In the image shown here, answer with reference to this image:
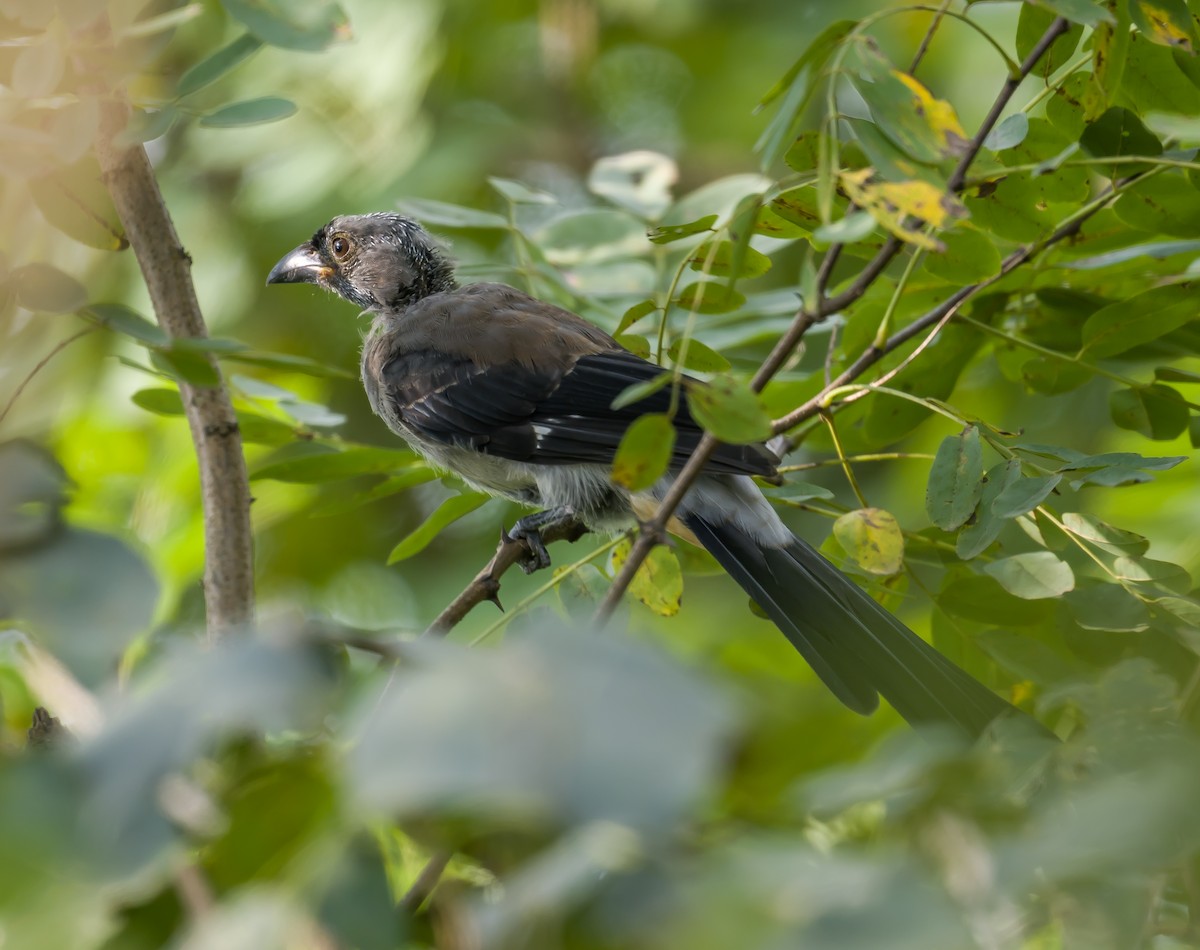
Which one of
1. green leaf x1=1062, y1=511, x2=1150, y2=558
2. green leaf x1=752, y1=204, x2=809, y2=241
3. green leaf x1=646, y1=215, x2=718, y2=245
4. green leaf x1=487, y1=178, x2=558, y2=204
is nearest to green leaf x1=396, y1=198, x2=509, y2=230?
green leaf x1=487, y1=178, x2=558, y2=204

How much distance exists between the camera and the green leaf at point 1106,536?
1.58 m

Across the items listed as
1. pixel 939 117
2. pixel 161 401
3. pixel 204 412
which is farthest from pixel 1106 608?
pixel 161 401

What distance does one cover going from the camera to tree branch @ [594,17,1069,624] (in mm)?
1103

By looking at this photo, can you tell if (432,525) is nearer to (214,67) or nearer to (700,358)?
(700,358)

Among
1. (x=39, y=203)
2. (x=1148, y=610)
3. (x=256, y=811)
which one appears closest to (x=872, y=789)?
(x=256, y=811)

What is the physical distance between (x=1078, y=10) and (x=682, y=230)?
57 centimetres

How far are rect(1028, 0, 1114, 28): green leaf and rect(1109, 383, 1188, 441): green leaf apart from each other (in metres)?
0.72

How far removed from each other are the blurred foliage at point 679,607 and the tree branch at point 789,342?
0.12ft

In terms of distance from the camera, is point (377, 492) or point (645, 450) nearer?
point (645, 450)

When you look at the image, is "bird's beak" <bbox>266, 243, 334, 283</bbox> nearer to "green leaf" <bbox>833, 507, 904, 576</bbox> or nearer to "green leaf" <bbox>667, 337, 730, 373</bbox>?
"green leaf" <bbox>667, 337, 730, 373</bbox>

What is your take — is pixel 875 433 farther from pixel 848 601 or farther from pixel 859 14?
pixel 859 14

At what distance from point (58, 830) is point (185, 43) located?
4684 mm

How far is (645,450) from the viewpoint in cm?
122

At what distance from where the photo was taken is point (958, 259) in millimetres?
1812
